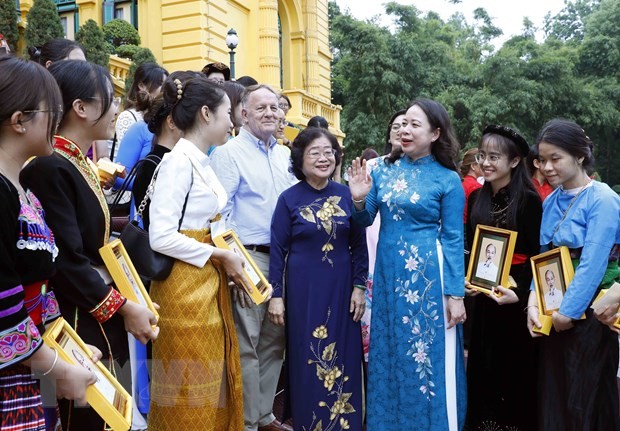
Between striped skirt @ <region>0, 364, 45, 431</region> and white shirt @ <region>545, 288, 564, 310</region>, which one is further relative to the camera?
white shirt @ <region>545, 288, 564, 310</region>

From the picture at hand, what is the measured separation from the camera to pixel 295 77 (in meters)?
18.7

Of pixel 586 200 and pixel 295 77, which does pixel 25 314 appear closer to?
pixel 586 200

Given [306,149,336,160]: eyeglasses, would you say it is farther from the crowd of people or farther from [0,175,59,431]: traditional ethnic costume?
[0,175,59,431]: traditional ethnic costume

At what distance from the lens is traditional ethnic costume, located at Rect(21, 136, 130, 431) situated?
220 centimetres

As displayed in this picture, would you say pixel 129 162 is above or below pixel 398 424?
above

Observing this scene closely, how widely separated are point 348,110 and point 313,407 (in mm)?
21405

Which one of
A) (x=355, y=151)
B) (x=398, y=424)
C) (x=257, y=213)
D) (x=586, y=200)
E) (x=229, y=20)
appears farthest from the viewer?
(x=355, y=151)

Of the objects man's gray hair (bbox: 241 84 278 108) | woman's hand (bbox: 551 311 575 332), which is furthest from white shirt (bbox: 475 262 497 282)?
man's gray hair (bbox: 241 84 278 108)

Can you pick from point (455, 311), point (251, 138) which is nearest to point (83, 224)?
point (251, 138)

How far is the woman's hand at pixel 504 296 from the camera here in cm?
361

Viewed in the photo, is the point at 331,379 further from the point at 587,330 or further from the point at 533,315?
the point at 587,330

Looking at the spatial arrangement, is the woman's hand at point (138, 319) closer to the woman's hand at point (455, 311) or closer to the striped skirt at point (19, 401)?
the striped skirt at point (19, 401)

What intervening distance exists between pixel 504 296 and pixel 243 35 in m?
13.4

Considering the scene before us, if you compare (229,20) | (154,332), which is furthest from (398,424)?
(229,20)
